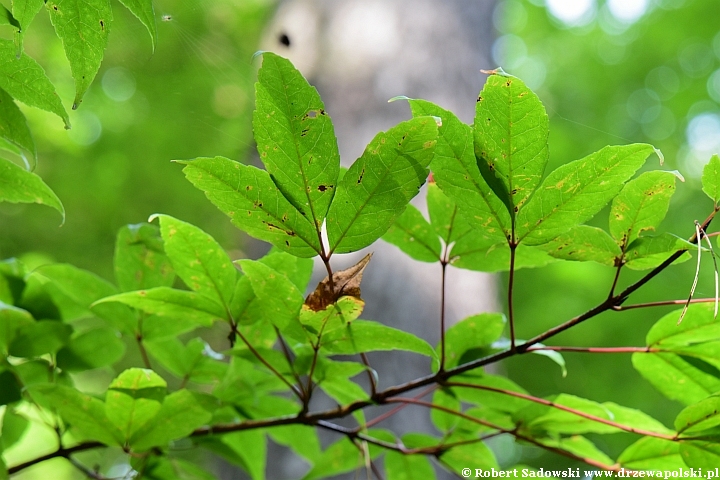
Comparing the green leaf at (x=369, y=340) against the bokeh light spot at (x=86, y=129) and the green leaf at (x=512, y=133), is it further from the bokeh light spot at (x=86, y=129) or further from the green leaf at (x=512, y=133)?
the bokeh light spot at (x=86, y=129)

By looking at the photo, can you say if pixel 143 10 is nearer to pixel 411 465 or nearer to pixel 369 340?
pixel 369 340

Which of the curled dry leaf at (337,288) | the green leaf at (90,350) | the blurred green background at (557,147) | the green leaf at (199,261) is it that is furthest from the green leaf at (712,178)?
the blurred green background at (557,147)

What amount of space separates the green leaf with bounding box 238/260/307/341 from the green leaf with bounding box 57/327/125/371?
276 mm

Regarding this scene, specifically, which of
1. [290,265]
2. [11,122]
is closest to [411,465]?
[290,265]

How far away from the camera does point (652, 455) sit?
1.72 feet

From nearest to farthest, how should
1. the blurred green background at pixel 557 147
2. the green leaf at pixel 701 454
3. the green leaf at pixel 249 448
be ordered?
the green leaf at pixel 701 454 → the green leaf at pixel 249 448 → the blurred green background at pixel 557 147

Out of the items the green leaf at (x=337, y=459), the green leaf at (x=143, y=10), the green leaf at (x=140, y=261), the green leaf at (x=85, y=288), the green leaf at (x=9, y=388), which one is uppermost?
the green leaf at (x=143, y=10)

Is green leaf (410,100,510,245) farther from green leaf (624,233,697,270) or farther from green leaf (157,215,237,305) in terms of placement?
green leaf (157,215,237,305)

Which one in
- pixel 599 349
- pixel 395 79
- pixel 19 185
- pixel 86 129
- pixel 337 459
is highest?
pixel 86 129

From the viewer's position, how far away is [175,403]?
19.4 inches

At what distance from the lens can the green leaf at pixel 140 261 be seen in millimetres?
591

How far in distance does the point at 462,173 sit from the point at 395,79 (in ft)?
4.97

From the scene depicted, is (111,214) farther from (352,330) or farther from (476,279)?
(352,330)

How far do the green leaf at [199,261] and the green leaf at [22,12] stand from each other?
0.17 m
